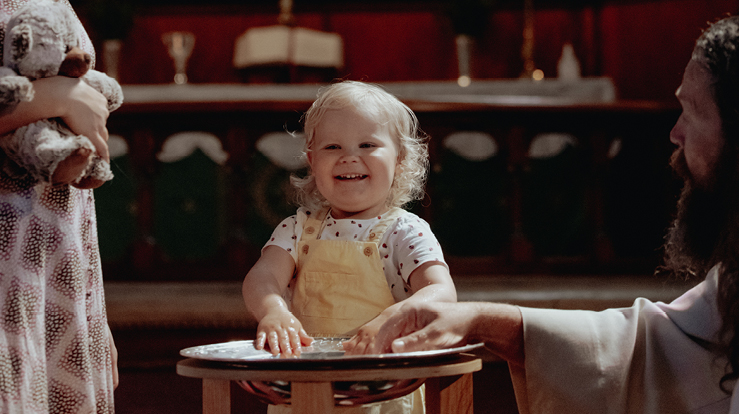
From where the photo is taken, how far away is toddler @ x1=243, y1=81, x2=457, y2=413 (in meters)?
1.57

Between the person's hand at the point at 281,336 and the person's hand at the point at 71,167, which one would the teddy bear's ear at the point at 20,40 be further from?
the person's hand at the point at 281,336

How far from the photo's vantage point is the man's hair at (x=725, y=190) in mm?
1277

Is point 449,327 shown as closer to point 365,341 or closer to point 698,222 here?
point 365,341

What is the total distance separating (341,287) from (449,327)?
0.42m

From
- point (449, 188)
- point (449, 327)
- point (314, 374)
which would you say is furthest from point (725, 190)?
point (449, 188)

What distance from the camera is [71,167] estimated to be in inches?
41.4

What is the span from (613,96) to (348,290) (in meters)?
4.25

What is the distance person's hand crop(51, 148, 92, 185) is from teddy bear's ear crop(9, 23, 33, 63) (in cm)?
16

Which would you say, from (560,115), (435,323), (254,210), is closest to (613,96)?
(560,115)

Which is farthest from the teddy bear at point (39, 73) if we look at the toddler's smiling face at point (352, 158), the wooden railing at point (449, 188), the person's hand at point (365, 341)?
the wooden railing at point (449, 188)

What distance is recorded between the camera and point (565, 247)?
434cm

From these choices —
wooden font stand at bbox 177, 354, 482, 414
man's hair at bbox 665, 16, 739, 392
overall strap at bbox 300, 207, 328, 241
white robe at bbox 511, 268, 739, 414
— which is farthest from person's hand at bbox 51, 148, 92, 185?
man's hair at bbox 665, 16, 739, 392

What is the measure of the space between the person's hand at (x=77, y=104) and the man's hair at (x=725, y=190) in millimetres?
1072

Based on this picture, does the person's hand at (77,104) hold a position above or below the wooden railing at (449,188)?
above
